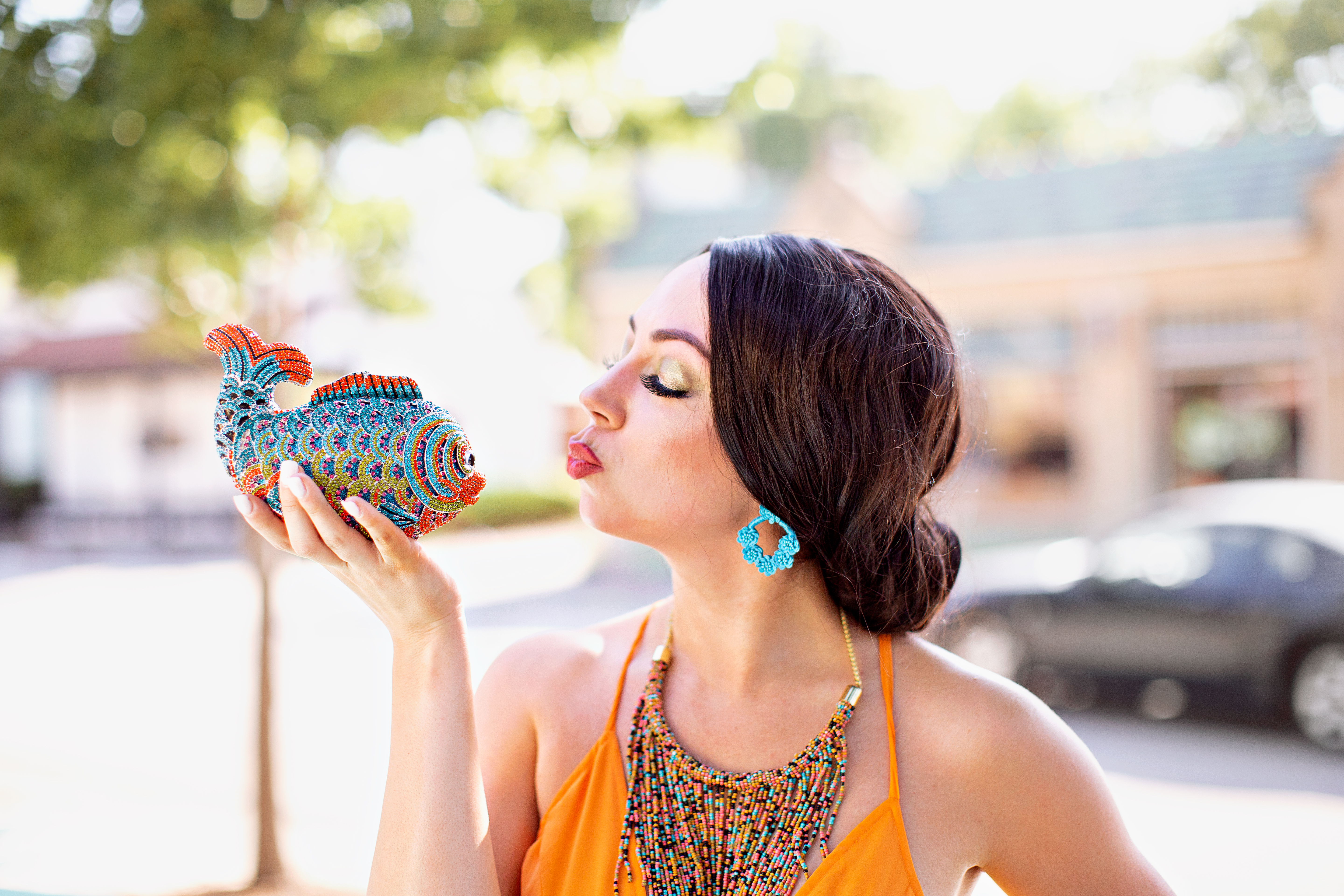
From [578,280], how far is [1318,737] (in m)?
10.9

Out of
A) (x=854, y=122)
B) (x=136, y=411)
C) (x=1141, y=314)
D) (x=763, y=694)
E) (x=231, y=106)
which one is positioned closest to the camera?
(x=763, y=694)

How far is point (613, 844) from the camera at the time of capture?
1807 mm

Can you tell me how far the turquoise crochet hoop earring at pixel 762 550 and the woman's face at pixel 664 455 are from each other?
0.03 metres

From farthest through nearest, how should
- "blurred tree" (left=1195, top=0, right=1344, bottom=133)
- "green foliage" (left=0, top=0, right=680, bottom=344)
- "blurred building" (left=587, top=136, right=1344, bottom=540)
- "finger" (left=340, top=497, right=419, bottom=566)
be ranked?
"blurred tree" (left=1195, top=0, right=1344, bottom=133), "blurred building" (left=587, top=136, right=1344, bottom=540), "green foliage" (left=0, top=0, right=680, bottom=344), "finger" (left=340, top=497, right=419, bottom=566)

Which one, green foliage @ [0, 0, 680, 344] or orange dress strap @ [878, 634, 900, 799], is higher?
green foliage @ [0, 0, 680, 344]

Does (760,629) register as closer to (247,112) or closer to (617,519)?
(617,519)

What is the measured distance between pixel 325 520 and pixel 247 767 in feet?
19.7

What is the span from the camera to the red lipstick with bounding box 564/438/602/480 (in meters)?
1.74

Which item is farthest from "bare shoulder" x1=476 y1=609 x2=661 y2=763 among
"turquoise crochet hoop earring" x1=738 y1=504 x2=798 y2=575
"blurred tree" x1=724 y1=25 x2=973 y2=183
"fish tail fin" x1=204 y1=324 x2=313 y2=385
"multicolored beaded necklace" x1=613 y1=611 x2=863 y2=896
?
"blurred tree" x1=724 y1=25 x2=973 y2=183

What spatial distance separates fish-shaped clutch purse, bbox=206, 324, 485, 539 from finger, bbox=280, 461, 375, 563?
0.10ft

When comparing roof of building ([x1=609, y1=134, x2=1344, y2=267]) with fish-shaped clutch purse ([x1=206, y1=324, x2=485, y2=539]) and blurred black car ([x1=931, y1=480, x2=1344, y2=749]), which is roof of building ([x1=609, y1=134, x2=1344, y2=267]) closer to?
blurred black car ([x1=931, y1=480, x2=1344, y2=749])

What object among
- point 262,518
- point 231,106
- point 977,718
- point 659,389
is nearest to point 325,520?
point 262,518

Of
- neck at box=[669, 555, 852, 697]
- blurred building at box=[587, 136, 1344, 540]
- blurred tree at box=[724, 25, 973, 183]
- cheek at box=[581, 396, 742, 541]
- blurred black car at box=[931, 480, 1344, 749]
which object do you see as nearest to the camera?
cheek at box=[581, 396, 742, 541]

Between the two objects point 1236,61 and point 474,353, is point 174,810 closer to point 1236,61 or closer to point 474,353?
point 474,353
